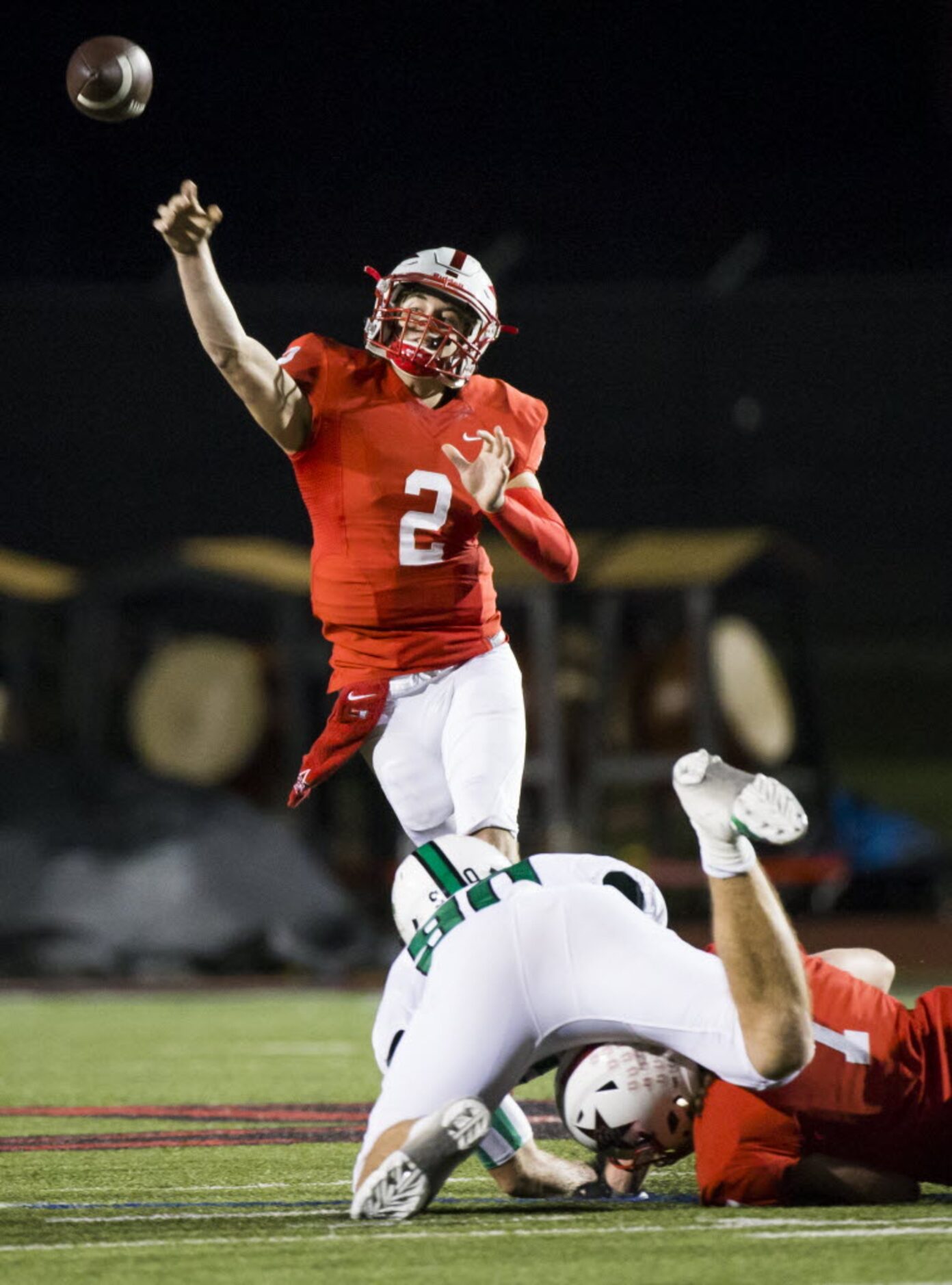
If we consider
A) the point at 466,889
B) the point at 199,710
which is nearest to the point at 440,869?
the point at 466,889

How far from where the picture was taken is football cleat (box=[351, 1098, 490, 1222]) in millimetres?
3492

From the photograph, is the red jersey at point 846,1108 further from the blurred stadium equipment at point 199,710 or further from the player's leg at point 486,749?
the blurred stadium equipment at point 199,710

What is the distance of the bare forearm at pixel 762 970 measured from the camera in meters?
3.52

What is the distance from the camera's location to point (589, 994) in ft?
12.0

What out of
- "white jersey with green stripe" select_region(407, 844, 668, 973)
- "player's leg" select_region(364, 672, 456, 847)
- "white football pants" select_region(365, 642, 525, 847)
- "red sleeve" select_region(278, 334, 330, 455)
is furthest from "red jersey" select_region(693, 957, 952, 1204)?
"red sleeve" select_region(278, 334, 330, 455)

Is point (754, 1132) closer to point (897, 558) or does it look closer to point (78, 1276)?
point (78, 1276)

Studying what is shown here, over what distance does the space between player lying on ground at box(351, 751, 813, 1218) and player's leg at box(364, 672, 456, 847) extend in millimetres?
1267

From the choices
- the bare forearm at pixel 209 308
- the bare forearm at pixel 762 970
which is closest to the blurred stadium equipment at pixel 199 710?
the bare forearm at pixel 209 308

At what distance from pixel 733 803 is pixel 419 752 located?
5.40 ft

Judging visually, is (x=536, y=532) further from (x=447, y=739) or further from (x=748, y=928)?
(x=748, y=928)

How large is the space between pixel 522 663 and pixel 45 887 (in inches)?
138

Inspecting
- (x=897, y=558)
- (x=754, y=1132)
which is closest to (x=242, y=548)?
(x=897, y=558)

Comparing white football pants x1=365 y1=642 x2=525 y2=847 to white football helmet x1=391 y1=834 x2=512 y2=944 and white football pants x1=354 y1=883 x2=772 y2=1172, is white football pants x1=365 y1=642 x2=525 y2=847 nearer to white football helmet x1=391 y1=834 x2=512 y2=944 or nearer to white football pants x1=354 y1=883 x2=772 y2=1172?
white football helmet x1=391 y1=834 x2=512 y2=944

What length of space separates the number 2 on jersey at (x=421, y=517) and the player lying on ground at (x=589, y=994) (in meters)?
1.42
